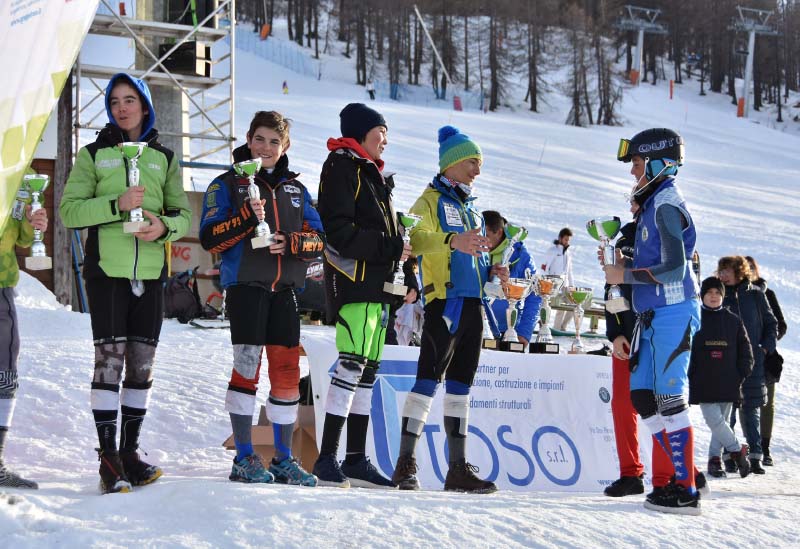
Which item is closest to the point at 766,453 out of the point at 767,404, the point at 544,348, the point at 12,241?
the point at 767,404

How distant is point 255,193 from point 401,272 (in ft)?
3.05

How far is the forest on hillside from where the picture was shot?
63.5 meters

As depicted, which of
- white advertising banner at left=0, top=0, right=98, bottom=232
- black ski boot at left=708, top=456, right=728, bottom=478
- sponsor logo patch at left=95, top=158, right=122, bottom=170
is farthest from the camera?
black ski boot at left=708, top=456, right=728, bottom=478

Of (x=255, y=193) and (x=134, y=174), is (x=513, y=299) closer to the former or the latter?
(x=255, y=193)

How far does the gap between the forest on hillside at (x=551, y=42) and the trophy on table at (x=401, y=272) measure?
4967 cm

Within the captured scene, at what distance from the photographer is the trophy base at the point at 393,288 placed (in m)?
5.23

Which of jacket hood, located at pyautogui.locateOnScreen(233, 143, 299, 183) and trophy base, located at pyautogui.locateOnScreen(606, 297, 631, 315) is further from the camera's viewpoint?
trophy base, located at pyautogui.locateOnScreen(606, 297, 631, 315)

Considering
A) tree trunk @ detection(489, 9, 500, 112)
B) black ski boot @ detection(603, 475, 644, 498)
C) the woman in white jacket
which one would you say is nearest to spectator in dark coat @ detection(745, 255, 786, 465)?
black ski boot @ detection(603, 475, 644, 498)

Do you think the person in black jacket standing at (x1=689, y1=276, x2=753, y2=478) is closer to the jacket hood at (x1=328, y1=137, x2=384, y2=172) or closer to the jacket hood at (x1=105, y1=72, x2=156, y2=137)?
the jacket hood at (x1=328, y1=137, x2=384, y2=172)

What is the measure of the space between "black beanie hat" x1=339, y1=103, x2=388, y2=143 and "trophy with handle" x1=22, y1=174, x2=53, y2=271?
158 cm

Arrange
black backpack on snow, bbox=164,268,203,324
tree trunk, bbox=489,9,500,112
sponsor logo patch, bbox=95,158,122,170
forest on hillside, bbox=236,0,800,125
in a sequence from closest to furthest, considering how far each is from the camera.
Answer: sponsor logo patch, bbox=95,158,122,170 < black backpack on snow, bbox=164,268,203,324 < tree trunk, bbox=489,9,500,112 < forest on hillside, bbox=236,0,800,125

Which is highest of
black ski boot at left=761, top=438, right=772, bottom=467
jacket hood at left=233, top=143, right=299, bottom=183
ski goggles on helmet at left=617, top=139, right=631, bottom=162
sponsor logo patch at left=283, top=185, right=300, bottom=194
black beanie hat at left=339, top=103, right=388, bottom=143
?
black beanie hat at left=339, top=103, right=388, bottom=143

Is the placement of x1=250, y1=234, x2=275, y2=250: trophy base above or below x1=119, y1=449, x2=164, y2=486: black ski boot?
above

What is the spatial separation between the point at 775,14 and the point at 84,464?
89578mm
